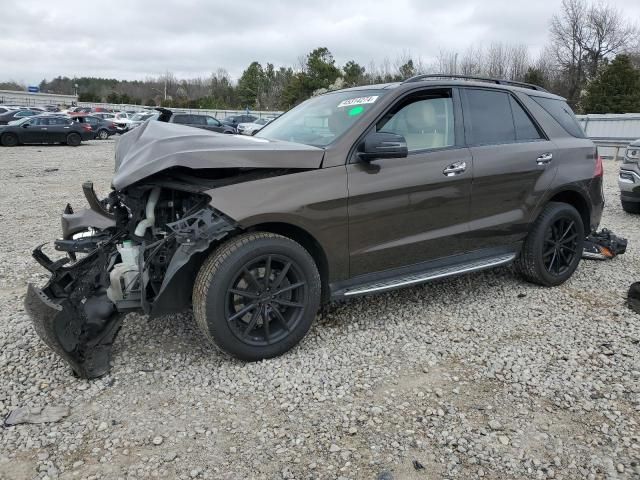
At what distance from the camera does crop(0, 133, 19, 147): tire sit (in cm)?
2114

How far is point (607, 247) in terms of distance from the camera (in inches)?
218

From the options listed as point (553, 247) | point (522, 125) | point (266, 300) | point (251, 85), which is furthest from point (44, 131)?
point (251, 85)

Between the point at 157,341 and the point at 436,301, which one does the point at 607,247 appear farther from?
the point at 157,341

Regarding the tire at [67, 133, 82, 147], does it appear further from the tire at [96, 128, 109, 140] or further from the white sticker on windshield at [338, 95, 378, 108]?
the white sticker on windshield at [338, 95, 378, 108]

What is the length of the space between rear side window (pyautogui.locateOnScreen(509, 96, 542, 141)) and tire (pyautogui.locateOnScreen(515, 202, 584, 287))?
0.66 m

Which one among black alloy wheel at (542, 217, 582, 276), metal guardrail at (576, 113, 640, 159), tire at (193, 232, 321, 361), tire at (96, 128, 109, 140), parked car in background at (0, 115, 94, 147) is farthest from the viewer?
tire at (96, 128, 109, 140)

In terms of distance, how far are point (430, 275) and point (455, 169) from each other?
0.84 meters

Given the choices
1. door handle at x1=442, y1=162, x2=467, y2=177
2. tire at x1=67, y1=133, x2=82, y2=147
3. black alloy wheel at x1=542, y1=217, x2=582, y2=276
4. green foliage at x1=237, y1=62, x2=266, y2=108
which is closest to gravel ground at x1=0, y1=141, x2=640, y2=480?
black alloy wheel at x1=542, y1=217, x2=582, y2=276

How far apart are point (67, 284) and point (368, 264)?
2.04m

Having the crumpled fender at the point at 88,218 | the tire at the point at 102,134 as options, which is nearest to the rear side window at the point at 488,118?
the crumpled fender at the point at 88,218

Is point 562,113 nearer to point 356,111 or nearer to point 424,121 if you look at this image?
point 424,121

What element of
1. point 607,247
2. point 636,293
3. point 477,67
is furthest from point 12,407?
point 477,67

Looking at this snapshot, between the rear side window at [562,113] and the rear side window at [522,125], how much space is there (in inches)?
10.5

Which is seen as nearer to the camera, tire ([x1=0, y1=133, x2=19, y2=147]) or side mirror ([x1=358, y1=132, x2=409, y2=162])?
side mirror ([x1=358, y1=132, x2=409, y2=162])
